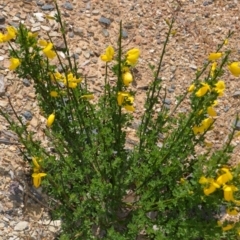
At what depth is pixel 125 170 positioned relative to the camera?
2713mm

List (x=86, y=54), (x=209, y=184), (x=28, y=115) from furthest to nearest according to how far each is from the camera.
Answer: (x=86, y=54), (x=28, y=115), (x=209, y=184)

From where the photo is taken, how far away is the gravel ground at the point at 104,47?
112 inches

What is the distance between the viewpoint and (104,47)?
12.0ft

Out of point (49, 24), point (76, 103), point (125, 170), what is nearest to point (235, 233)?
point (125, 170)

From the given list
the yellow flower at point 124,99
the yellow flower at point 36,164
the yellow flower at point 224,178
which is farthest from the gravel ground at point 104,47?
the yellow flower at point 224,178

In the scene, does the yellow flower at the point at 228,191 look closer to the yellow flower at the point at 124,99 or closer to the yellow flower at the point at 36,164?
the yellow flower at the point at 124,99

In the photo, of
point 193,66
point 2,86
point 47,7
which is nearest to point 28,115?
point 2,86

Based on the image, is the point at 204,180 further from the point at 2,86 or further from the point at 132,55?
the point at 2,86

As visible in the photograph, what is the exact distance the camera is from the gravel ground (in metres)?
2.85

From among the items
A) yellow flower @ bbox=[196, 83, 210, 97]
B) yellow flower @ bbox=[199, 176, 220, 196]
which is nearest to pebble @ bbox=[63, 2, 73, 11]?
yellow flower @ bbox=[196, 83, 210, 97]

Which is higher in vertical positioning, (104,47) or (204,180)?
(204,180)

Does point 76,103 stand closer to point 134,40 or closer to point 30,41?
point 30,41

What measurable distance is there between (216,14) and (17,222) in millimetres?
2285

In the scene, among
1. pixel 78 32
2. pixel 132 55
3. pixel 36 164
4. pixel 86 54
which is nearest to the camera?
pixel 132 55
